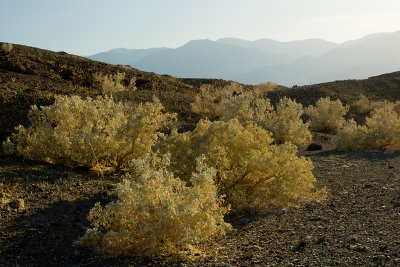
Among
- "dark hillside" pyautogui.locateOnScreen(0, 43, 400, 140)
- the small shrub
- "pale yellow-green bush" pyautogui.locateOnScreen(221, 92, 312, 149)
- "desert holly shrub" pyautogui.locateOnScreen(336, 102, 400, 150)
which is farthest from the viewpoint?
"pale yellow-green bush" pyautogui.locateOnScreen(221, 92, 312, 149)

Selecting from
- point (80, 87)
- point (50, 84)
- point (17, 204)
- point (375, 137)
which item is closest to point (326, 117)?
point (375, 137)

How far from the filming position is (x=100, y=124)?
8.45 m

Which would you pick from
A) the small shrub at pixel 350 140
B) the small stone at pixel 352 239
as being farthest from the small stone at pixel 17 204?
the small shrub at pixel 350 140

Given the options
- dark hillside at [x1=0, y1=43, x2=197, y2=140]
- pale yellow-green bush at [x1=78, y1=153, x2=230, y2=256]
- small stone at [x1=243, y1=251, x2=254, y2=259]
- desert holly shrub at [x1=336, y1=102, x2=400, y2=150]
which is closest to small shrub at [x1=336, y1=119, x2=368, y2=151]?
desert holly shrub at [x1=336, y1=102, x2=400, y2=150]

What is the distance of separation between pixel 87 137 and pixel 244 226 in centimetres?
444

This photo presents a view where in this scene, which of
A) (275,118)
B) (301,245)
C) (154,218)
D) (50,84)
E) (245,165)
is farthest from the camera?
(50,84)

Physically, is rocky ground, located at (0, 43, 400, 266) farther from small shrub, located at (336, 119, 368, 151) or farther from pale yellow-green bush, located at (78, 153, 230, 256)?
small shrub, located at (336, 119, 368, 151)

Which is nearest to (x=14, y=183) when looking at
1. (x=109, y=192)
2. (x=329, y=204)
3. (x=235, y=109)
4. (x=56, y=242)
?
(x=109, y=192)

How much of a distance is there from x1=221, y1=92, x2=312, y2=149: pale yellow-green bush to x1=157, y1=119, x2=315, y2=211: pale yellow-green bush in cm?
771

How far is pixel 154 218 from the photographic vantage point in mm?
4406

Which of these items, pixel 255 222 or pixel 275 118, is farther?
pixel 275 118

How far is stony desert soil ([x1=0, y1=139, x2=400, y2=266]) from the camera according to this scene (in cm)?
444

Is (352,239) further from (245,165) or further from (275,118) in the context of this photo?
(275,118)

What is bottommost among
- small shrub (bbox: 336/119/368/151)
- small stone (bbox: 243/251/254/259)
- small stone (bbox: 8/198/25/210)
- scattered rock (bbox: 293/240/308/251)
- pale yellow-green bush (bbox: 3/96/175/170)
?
small stone (bbox: 243/251/254/259)
